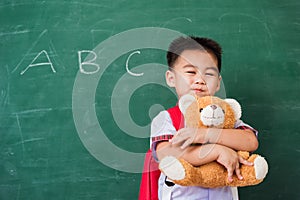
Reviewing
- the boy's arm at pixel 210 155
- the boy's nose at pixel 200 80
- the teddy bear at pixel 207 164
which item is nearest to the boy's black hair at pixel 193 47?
the boy's nose at pixel 200 80

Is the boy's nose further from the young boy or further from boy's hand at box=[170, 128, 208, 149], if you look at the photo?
boy's hand at box=[170, 128, 208, 149]

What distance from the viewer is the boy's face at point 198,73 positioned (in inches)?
50.6

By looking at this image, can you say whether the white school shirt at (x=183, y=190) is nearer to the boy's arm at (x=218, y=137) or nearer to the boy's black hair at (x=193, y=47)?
the boy's arm at (x=218, y=137)

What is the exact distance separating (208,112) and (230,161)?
15cm

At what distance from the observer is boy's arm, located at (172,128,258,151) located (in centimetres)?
116

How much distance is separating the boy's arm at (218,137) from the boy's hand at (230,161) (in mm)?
24

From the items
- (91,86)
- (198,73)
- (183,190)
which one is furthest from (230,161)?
(91,86)

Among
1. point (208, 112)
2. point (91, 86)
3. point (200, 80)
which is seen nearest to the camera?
point (208, 112)

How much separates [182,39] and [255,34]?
1.47 feet

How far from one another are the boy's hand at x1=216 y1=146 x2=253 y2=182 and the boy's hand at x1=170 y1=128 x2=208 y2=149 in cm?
6

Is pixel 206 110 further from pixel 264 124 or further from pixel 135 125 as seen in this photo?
pixel 264 124

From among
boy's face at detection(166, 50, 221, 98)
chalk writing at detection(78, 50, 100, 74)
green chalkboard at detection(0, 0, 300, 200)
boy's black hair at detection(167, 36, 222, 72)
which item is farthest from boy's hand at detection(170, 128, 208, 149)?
chalk writing at detection(78, 50, 100, 74)

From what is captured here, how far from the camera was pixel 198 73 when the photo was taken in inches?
50.8

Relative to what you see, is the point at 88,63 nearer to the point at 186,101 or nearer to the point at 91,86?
the point at 91,86
